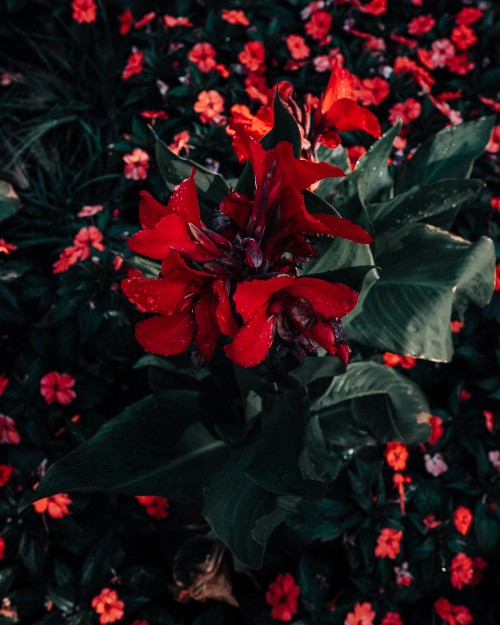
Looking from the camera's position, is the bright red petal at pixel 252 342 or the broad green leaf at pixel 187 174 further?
the broad green leaf at pixel 187 174

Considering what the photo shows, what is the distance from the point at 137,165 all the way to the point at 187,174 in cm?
77

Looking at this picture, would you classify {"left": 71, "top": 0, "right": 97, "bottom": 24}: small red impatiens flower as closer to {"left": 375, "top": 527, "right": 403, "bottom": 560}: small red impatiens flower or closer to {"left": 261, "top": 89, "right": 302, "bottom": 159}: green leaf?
{"left": 261, "top": 89, "right": 302, "bottom": 159}: green leaf

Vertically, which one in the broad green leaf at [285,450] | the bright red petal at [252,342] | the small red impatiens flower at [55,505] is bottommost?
the small red impatiens flower at [55,505]

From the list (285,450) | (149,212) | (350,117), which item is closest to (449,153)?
(350,117)

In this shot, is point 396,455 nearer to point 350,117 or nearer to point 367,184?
point 367,184

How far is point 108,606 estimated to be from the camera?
1.37 m

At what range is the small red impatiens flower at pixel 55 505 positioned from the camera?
139 centimetres

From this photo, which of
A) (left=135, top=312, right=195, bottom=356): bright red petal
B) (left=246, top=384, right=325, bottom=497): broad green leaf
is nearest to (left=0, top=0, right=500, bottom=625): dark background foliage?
(left=246, top=384, right=325, bottom=497): broad green leaf

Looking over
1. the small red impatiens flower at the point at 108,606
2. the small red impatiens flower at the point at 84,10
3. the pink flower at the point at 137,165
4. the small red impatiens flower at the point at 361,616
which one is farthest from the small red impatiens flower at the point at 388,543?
the small red impatiens flower at the point at 84,10

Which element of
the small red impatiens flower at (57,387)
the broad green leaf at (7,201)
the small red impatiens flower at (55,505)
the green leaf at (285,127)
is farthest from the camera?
the broad green leaf at (7,201)

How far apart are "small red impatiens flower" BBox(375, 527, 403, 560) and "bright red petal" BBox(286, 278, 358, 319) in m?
0.94

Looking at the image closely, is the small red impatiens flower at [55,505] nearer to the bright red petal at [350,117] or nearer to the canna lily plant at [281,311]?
the canna lily plant at [281,311]

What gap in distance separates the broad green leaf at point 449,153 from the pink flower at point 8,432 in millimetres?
1189

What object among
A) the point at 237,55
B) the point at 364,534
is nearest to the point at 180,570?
the point at 364,534
